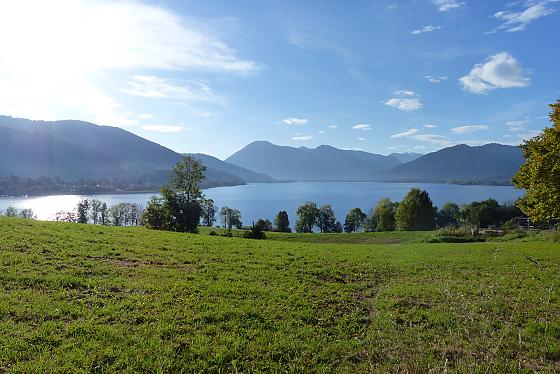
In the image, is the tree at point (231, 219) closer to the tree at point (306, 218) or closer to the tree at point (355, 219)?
the tree at point (306, 218)

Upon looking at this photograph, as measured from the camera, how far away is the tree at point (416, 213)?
74312mm

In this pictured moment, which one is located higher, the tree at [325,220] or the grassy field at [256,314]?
the grassy field at [256,314]

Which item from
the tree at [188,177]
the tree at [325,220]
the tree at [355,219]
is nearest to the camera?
the tree at [188,177]

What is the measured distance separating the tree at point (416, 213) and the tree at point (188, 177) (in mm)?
A: 43104

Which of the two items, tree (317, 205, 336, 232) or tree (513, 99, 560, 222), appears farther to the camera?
tree (317, 205, 336, 232)

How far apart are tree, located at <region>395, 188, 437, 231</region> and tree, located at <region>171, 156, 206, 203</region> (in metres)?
43.1

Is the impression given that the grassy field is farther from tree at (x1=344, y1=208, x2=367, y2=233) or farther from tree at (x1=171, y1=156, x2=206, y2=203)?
tree at (x1=344, y1=208, x2=367, y2=233)

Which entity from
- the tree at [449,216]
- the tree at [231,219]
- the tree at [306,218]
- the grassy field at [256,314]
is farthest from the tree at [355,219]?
the grassy field at [256,314]

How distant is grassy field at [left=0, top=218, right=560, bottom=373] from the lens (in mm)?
5801

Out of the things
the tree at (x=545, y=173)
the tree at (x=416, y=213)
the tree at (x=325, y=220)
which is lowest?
the tree at (x=325, y=220)

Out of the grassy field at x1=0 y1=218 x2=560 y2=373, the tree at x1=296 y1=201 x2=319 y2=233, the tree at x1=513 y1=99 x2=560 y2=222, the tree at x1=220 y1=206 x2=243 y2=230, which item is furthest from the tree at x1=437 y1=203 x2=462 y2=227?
the grassy field at x1=0 y1=218 x2=560 y2=373

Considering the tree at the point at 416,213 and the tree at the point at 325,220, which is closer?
the tree at the point at 416,213

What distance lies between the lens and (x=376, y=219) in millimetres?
98750

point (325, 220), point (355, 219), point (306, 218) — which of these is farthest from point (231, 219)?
point (355, 219)
